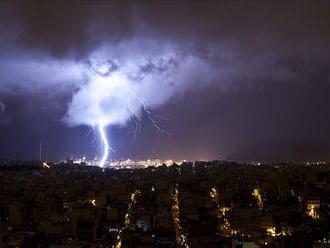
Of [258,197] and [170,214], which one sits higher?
[258,197]

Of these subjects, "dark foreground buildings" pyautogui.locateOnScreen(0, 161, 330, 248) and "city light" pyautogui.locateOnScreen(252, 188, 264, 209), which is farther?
"city light" pyautogui.locateOnScreen(252, 188, 264, 209)

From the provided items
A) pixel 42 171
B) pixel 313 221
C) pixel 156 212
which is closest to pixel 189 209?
pixel 156 212

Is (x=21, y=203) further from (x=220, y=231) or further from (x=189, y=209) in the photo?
(x=220, y=231)

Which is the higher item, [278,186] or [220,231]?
[278,186]

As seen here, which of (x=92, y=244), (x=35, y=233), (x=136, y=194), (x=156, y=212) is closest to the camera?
(x=92, y=244)

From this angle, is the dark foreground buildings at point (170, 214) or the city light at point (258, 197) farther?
the city light at point (258, 197)

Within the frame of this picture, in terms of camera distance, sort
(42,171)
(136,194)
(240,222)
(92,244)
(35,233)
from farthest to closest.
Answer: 1. (42,171)
2. (136,194)
3. (240,222)
4. (35,233)
5. (92,244)

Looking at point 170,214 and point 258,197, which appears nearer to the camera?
point 170,214

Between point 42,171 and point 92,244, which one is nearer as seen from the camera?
point 92,244
